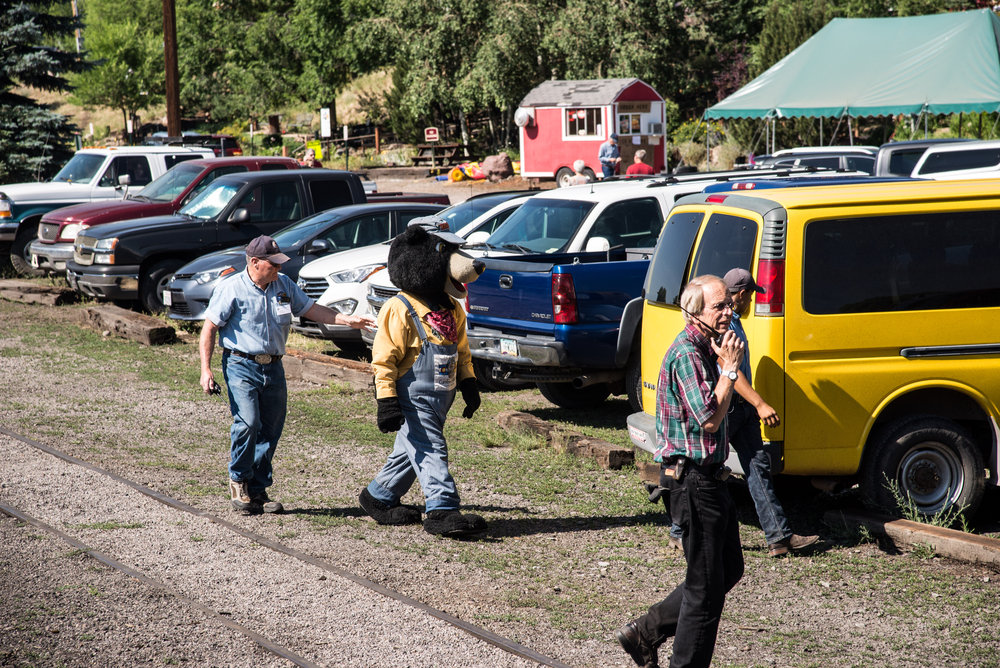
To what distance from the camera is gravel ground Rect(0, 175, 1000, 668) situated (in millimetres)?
4832

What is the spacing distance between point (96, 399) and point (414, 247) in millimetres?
5517

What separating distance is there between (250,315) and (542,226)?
14.8 feet

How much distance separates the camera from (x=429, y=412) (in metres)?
6.36

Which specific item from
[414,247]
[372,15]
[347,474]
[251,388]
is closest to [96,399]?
[347,474]

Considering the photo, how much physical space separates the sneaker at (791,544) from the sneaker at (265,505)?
3.10 meters

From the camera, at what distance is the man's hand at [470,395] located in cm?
655

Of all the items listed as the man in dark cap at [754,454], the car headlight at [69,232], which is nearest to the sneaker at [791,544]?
the man in dark cap at [754,454]

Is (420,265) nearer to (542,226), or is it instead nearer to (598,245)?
(598,245)

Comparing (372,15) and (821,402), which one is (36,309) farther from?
(372,15)


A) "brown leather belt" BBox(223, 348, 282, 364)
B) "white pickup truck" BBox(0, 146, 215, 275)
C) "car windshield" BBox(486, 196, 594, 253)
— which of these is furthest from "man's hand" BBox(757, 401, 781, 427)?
"white pickup truck" BBox(0, 146, 215, 275)

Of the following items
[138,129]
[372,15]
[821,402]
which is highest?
[372,15]

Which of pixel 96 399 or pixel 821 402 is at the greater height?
pixel 821 402

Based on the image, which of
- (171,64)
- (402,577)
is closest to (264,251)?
(402,577)

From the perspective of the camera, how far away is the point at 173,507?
7000 millimetres
